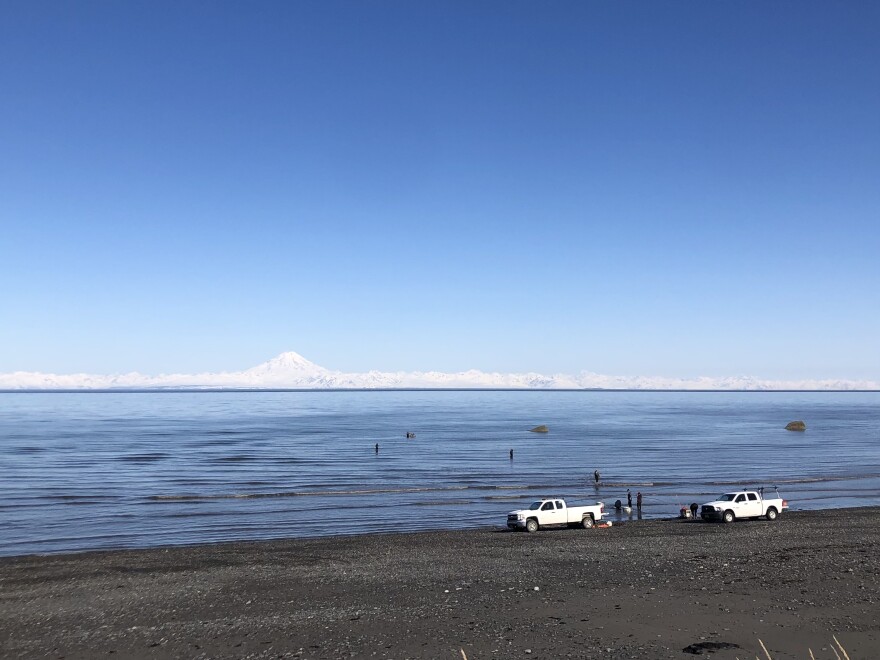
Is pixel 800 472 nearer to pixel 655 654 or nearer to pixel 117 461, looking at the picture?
pixel 655 654

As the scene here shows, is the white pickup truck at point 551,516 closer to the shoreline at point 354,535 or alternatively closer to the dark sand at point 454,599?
the shoreline at point 354,535

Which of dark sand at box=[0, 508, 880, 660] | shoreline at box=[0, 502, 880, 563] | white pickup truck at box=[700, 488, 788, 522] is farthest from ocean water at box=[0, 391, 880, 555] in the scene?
dark sand at box=[0, 508, 880, 660]

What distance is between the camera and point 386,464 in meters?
82.1

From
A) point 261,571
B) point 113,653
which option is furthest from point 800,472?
point 113,653

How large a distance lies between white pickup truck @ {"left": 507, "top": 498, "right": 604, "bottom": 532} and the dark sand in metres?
3.97

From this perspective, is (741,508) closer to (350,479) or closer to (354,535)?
(354,535)

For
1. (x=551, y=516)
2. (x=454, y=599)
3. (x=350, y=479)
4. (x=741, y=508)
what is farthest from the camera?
(x=350, y=479)

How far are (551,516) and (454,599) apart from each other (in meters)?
18.3

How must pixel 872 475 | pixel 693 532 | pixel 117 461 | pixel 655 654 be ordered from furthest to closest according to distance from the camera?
pixel 117 461 < pixel 872 475 < pixel 693 532 < pixel 655 654

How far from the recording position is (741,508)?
43594mm

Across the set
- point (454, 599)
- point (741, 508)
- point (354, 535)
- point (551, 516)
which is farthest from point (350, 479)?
point (454, 599)

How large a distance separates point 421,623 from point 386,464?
203ft

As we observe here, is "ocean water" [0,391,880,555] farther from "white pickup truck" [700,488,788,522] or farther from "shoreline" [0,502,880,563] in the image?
"white pickup truck" [700,488,788,522]

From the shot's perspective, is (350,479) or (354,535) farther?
(350,479)
